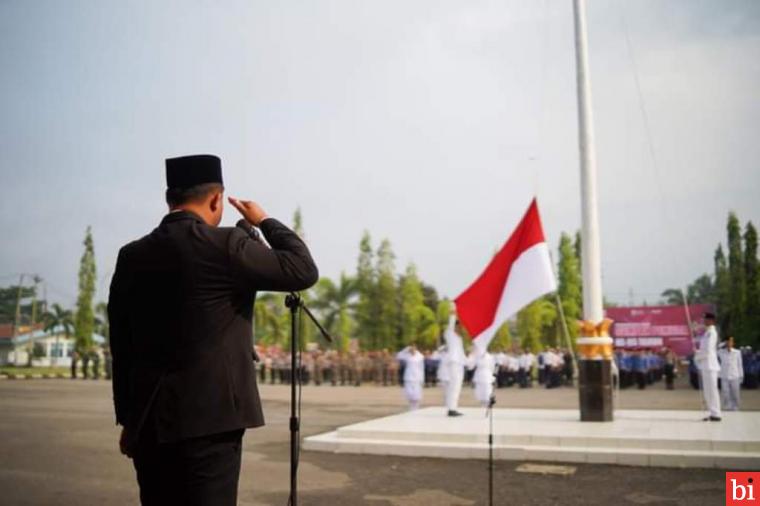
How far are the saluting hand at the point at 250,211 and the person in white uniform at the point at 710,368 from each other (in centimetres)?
1184

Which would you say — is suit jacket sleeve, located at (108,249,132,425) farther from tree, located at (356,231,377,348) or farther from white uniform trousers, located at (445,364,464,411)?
tree, located at (356,231,377,348)

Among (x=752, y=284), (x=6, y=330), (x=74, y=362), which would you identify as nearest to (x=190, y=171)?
(x=6, y=330)

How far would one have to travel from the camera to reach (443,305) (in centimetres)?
5425

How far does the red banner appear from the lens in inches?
1449

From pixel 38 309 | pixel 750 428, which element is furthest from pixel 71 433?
pixel 750 428

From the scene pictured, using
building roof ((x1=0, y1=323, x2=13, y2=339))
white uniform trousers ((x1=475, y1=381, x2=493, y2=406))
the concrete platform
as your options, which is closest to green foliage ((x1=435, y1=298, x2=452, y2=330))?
white uniform trousers ((x1=475, y1=381, x2=493, y2=406))

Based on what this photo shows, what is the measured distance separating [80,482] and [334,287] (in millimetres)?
41442

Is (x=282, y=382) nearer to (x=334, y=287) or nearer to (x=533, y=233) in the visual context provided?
(x=334, y=287)

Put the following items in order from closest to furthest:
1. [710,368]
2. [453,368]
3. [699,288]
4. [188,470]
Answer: [188,470], [710,368], [453,368], [699,288]

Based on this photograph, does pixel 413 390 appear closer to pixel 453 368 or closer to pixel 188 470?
pixel 453 368

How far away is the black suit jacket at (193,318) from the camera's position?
8.86ft

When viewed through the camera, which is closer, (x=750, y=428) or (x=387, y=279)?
(x=750, y=428)

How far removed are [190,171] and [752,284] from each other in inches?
1685

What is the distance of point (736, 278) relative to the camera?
1644 inches
